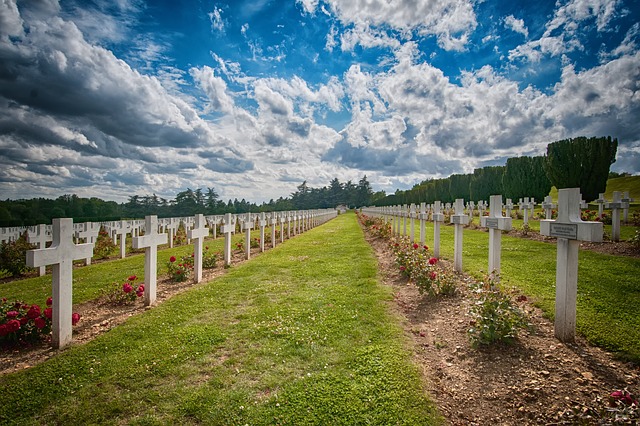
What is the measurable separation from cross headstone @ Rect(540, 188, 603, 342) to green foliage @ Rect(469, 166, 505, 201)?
35.8 m

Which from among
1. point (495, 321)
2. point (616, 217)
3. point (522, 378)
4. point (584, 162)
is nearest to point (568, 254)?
point (495, 321)

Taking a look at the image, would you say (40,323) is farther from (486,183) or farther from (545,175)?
(486,183)

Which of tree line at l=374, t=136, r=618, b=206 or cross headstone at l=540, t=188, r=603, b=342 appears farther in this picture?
tree line at l=374, t=136, r=618, b=206

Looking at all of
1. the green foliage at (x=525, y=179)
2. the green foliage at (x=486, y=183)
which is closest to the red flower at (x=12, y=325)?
the green foliage at (x=525, y=179)

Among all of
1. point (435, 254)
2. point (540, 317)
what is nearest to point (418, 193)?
point (435, 254)

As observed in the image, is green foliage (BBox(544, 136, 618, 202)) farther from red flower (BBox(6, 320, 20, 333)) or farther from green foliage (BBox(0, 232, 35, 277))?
green foliage (BBox(0, 232, 35, 277))

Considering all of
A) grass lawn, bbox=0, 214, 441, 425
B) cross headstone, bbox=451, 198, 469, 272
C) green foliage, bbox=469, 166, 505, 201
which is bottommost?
grass lawn, bbox=0, 214, 441, 425

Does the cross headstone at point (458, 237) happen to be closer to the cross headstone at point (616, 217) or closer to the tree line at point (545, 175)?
the cross headstone at point (616, 217)

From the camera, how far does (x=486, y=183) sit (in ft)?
123

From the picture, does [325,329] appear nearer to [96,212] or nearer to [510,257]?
[510,257]

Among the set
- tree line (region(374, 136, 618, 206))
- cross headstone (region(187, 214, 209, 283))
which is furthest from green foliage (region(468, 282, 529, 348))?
tree line (region(374, 136, 618, 206))

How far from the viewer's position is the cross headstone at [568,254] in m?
3.83

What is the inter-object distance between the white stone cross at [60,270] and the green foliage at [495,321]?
5670 millimetres

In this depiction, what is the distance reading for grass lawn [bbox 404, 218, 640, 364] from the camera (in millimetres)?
3912
